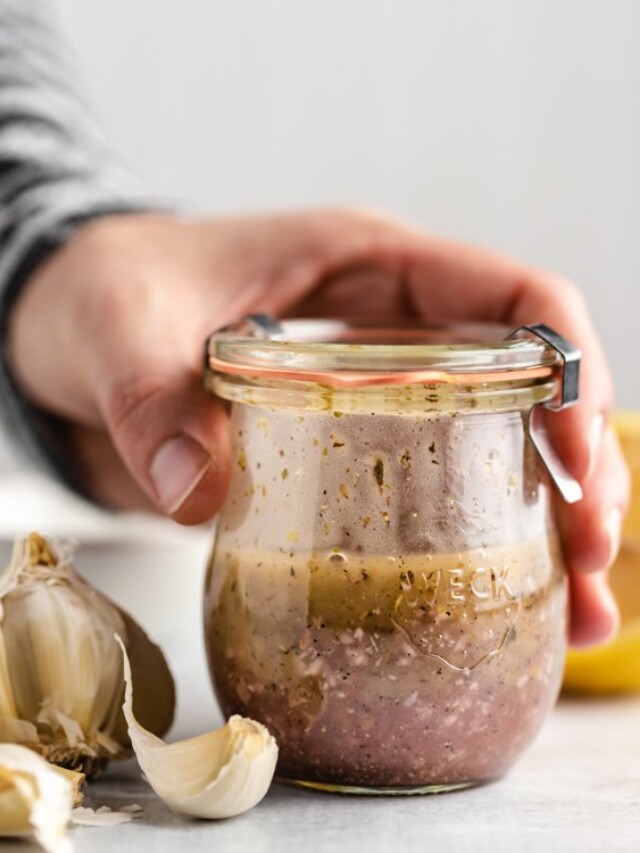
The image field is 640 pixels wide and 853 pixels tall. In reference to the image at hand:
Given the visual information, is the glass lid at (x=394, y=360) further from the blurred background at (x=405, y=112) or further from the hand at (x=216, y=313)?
the blurred background at (x=405, y=112)

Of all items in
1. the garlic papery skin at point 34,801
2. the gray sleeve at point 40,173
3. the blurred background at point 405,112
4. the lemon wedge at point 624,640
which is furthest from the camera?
the blurred background at point 405,112

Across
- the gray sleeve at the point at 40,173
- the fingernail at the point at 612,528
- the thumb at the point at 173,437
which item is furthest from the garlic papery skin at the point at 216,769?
the gray sleeve at the point at 40,173

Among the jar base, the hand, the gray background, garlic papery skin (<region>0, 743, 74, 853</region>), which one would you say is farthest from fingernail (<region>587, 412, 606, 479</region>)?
the gray background

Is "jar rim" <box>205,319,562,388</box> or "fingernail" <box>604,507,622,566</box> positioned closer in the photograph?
"jar rim" <box>205,319,562,388</box>

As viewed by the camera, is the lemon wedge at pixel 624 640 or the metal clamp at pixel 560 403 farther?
the lemon wedge at pixel 624 640

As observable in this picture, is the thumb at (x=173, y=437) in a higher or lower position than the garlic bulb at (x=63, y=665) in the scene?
higher

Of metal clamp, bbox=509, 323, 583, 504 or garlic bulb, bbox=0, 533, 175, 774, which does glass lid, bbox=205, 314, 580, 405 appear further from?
garlic bulb, bbox=0, 533, 175, 774

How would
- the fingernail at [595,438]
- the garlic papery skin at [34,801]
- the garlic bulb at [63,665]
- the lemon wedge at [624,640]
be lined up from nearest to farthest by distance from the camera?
the garlic papery skin at [34,801] < the garlic bulb at [63,665] < the fingernail at [595,438] < the lemon wedge at [624,640]

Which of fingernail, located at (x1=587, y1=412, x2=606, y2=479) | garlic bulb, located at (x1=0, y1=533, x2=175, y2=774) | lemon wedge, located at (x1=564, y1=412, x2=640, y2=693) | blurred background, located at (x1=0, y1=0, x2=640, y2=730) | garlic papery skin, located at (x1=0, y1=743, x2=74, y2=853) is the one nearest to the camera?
garlic papery skin, located at (x1=0, y1=743, x2=74, y2=853)

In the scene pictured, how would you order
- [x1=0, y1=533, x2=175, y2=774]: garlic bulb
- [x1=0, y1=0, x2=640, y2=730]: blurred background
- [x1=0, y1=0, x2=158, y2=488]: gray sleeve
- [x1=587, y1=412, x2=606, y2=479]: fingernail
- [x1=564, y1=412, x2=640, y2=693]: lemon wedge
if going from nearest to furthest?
[x1=0, y1=533, x2=175, y2=774]: garlic bulb, [x1=587, y1=412, x2=606, y2=479]: fingernail, [x1=564, y1=412, x2=640, y2=693]: lemon wedge, [x1=0, y1=0, x2=158, y2=488]: gray sleeve, [x1=0, y1=0, x2=640, y2=730]: blurred background
